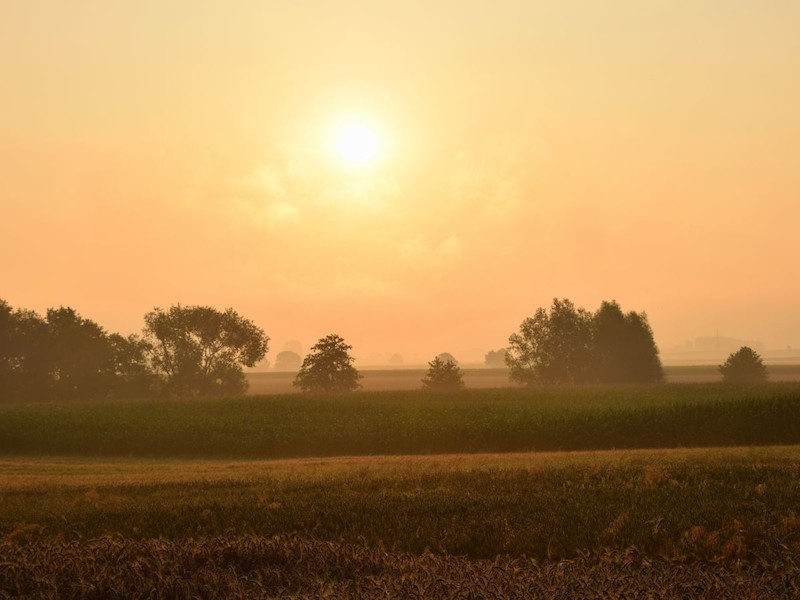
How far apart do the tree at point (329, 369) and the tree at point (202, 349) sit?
24.9 feet

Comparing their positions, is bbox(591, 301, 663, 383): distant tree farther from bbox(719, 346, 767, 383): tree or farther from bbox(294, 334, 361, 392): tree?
bbox(294, 334, 361, 392): tree

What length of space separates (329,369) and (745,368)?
43020 mm

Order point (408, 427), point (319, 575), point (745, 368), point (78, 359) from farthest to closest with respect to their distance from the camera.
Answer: point (745, 368)
point (78, 359)
point (408, 427)
point (319, 575)

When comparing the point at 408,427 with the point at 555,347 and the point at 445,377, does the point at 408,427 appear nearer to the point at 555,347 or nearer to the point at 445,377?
the point at 445,377

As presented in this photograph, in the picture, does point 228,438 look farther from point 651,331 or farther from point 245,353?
point 651,331

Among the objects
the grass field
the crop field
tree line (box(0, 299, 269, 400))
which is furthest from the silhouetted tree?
the crop field

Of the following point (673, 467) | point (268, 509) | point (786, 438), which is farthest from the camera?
point (786, 438)

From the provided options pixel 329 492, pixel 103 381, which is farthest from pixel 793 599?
pixel 103 381

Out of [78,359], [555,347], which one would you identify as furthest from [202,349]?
[555,347]

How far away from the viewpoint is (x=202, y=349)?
79.1m

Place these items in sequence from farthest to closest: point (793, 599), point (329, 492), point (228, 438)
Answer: point (228, 438), point (329, 492), point (793, 599)

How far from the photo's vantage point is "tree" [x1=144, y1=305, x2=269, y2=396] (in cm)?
7731

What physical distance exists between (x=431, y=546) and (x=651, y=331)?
79520mm

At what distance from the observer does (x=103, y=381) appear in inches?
2842
